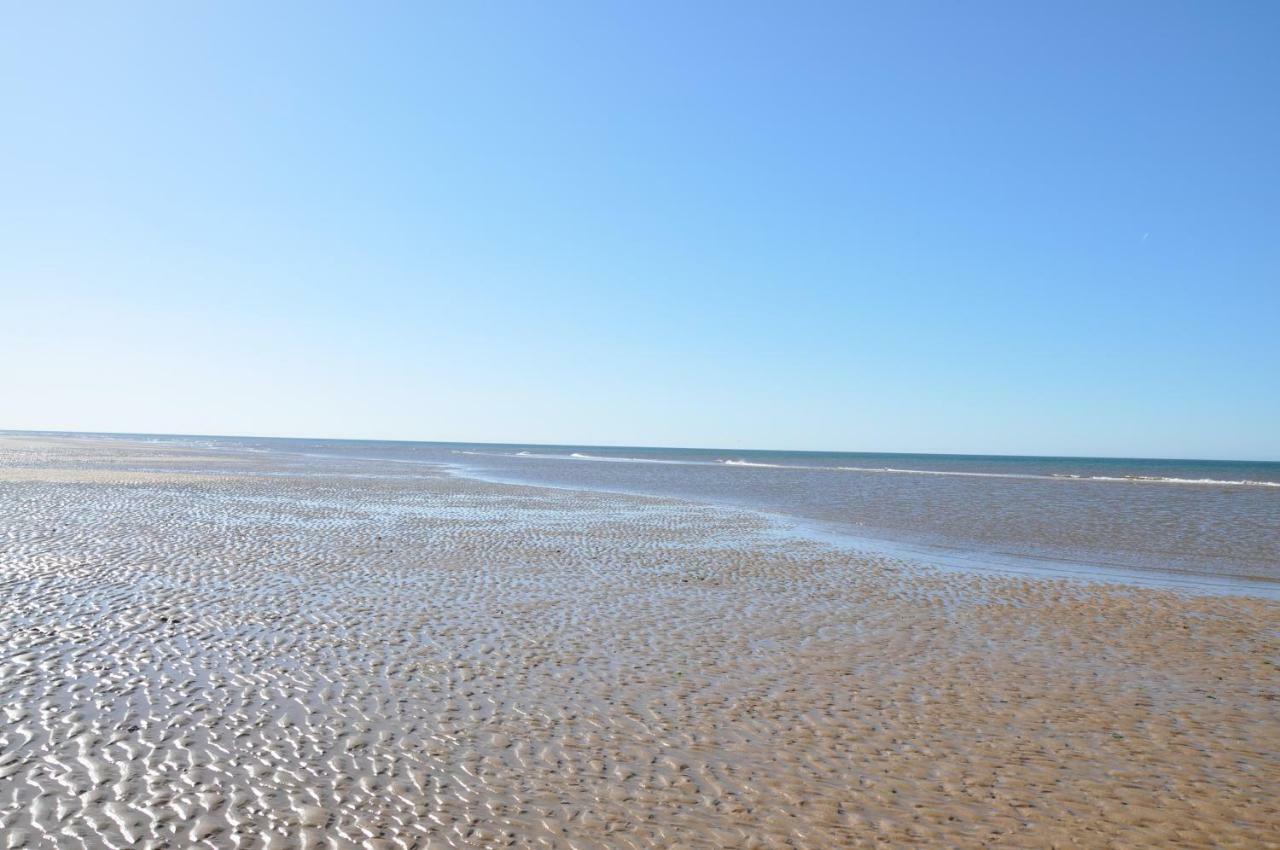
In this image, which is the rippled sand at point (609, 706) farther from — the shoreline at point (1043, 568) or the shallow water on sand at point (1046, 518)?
the shallow water on sand at point (1046, 518)

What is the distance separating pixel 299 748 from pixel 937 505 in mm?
38173

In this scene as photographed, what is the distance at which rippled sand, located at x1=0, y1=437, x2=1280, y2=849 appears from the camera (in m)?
6.57

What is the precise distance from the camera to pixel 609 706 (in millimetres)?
9469

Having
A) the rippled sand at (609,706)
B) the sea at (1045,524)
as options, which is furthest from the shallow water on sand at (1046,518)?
the rippled sand at (609,706)

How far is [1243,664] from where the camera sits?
Answer: 12.3 metres

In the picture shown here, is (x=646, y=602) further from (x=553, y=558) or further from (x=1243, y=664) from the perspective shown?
(x=1243, y=664)

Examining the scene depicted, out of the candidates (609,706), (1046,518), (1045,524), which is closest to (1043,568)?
(1045,524)

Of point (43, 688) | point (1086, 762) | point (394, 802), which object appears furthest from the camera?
point (43, 688)

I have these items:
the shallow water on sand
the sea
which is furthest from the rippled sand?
the shallow water on sand

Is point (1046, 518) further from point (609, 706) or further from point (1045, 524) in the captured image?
point (609, 706)

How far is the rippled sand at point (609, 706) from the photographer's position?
657 cm

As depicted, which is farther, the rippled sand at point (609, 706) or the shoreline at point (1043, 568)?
the shoreline at point (1043, 568)

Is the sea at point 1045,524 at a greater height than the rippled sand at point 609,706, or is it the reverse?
the sea at point 1045,524

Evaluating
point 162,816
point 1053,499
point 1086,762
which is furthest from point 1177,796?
point 1053,499
